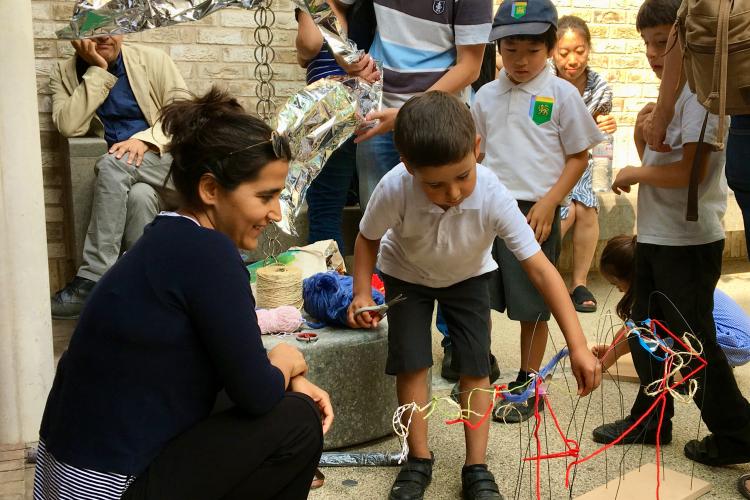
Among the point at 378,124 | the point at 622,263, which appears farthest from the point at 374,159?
the point at 622,263

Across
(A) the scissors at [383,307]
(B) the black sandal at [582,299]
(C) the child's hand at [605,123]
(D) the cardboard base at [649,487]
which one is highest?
(C) the child's hand at [605,123]

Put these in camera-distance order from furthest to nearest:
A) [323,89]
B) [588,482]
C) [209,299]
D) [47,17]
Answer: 1. [47,17]
2. [323,89]
3. [588,482]
4. [209,299]

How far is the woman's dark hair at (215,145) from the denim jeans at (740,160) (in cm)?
120

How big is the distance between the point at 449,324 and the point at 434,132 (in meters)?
0.67

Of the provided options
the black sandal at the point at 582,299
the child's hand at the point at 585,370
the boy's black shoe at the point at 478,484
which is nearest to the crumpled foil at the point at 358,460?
the boy's black shoe at the point at 478,484

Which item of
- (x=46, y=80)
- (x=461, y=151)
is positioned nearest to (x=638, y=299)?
(x=461, y=151)

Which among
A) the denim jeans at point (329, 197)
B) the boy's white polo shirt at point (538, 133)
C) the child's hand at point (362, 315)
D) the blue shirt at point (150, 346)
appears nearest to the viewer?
the blue shirt at point (150, 346)

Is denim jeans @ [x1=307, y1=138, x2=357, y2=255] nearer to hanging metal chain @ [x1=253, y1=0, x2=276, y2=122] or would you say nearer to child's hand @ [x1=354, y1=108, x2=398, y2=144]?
hanging metal chain @ [x1=253, y1=0, x2=276, y2=122]

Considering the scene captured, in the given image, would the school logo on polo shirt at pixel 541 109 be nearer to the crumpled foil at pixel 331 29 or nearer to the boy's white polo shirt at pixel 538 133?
the boy's white polo shirt at pixel 538 133

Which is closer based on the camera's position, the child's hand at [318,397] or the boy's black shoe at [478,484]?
the child's hand at [318,397]

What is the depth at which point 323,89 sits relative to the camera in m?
3.20

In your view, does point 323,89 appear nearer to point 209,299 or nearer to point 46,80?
point 209,299

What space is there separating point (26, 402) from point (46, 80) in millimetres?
2456

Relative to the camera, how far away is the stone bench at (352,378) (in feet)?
9.31
